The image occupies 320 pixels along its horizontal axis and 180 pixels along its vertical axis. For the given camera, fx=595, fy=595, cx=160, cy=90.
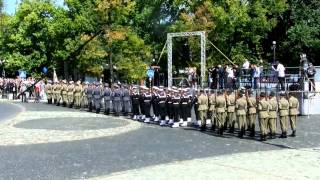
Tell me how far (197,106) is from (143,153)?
7.20 meters

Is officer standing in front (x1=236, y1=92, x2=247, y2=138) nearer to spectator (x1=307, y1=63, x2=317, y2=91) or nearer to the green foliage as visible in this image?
spectator (x1=307, y1=63, x2=317, y2=91)

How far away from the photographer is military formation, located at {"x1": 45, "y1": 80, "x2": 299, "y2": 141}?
19297 mm

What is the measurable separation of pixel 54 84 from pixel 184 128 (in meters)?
15.5

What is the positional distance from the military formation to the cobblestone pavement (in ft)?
2.37

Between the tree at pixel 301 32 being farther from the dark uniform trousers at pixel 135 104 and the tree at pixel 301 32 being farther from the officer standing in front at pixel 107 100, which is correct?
the dark uniform trousers at pixel 135 104

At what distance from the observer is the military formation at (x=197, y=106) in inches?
760

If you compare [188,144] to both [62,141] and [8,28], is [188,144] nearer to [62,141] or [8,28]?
[62,141]

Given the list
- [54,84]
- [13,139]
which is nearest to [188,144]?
[13,139]

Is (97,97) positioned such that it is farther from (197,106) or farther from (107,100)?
(197,106)

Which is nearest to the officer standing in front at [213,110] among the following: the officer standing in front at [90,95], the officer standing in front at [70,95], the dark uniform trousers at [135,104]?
the dark uniform trousers at [135,104]

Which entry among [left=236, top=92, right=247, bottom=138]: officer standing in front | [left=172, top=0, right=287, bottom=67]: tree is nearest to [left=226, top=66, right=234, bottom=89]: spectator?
[left=236, top=92, right=247, bottom=138]: officer standing in front

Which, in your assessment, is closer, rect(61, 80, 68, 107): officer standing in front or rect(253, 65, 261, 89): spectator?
rect(253, 65, 261, 89): spectator

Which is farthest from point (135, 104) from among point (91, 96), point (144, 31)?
point (144, 31)

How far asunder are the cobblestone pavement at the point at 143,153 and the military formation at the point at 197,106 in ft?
2.37
